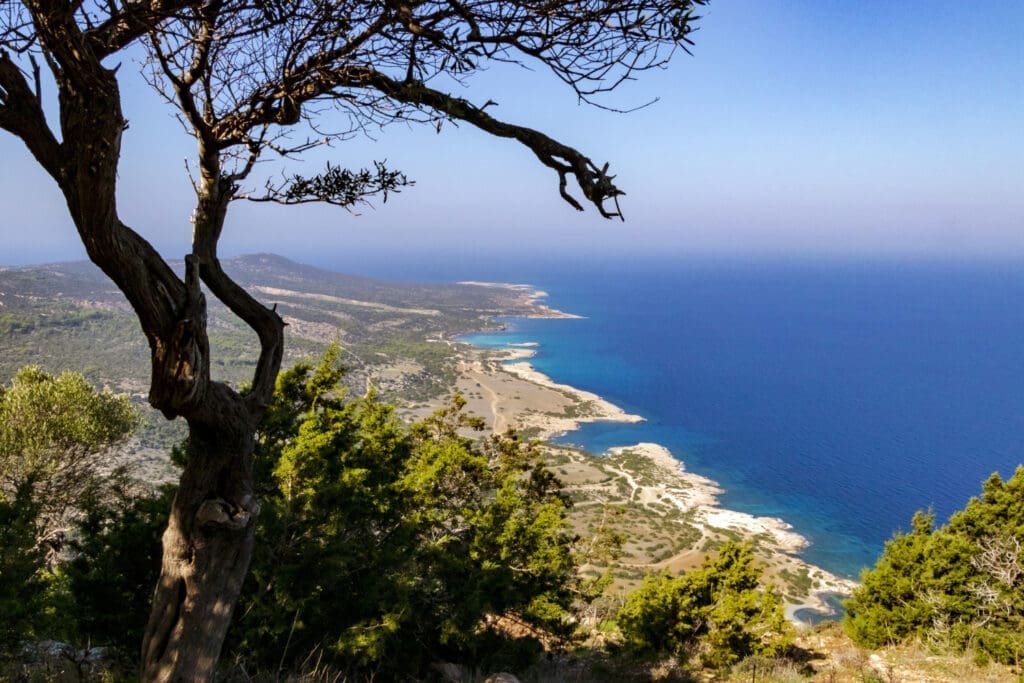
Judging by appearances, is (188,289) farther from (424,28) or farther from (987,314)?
(987,314)

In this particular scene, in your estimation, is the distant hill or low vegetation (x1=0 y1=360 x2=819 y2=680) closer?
low vegetation (x1=0 y1=360 x2=819 y2=680)

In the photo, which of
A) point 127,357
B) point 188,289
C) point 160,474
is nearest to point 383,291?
point 127,357

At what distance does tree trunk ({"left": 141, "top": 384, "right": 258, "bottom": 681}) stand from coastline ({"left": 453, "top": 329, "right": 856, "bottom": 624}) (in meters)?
13.0

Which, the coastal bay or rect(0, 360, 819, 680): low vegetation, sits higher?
rect(0, 360, 819, 680): low vegetation

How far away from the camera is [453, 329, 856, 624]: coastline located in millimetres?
28016

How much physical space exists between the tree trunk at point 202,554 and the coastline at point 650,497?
13.0 meters

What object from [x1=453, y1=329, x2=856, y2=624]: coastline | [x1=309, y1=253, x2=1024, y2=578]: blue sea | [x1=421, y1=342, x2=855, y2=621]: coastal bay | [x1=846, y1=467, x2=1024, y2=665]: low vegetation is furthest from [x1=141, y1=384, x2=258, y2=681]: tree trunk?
[x1=309, y1=253, x2=1024, y2=578]: blue sea

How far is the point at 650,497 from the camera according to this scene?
36.7 meters

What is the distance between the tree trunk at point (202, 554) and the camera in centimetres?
283

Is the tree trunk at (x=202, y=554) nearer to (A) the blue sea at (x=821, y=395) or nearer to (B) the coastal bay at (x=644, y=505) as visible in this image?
(B) the coastal bay at (x=644, y=505)

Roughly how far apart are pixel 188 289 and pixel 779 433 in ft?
203

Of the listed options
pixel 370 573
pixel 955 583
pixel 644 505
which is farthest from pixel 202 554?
pixel 644 505

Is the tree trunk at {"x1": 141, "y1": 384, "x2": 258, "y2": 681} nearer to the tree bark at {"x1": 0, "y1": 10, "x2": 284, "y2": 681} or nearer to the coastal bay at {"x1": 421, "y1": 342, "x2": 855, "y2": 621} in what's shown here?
the tree bark at {"x1": 0, "y1": 10, "x2": 284, "y2": 681}

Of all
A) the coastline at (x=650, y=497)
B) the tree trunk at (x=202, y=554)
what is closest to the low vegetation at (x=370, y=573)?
the tree trunk at (x=202, y=554)
